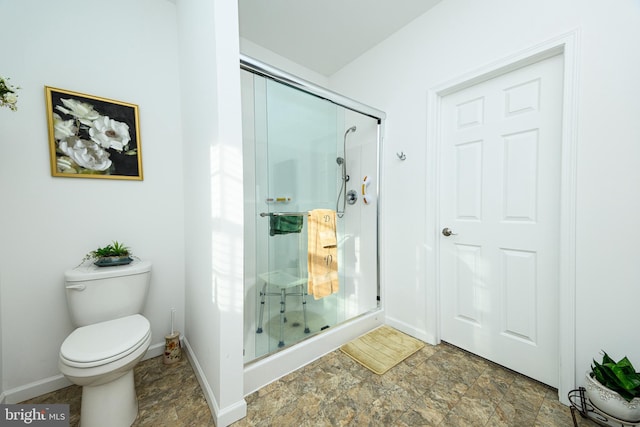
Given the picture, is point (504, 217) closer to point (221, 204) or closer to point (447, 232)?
point (447, 232)

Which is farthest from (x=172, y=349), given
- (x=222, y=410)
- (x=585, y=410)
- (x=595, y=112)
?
(x=595, y=112)

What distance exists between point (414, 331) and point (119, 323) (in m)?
2.10

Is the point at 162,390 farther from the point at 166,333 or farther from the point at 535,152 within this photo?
the point at 535,152

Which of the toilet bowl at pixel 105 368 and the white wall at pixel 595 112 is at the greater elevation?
the white wall at pixel 595 112

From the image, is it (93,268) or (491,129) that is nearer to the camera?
(93,268)

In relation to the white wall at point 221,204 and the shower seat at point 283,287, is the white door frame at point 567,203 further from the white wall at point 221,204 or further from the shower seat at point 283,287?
the white wall at point 221,204

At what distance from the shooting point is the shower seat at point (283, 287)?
5.47 ft

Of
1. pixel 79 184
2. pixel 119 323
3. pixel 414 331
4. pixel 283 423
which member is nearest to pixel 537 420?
pixel 414 331

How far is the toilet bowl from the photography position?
1.06 m

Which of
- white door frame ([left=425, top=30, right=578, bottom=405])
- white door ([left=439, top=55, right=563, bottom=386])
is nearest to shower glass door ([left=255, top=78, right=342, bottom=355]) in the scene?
white door ([left=439, top=55, right=563, bottom=386])

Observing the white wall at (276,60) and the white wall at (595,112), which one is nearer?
the white wall at (595,112)

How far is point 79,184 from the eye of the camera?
155 cm

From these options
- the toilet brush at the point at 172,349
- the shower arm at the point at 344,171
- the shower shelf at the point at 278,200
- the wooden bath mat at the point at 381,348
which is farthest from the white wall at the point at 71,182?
the wooden bath mat at the point at 381,348

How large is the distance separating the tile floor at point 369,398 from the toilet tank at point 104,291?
0.49 meters
